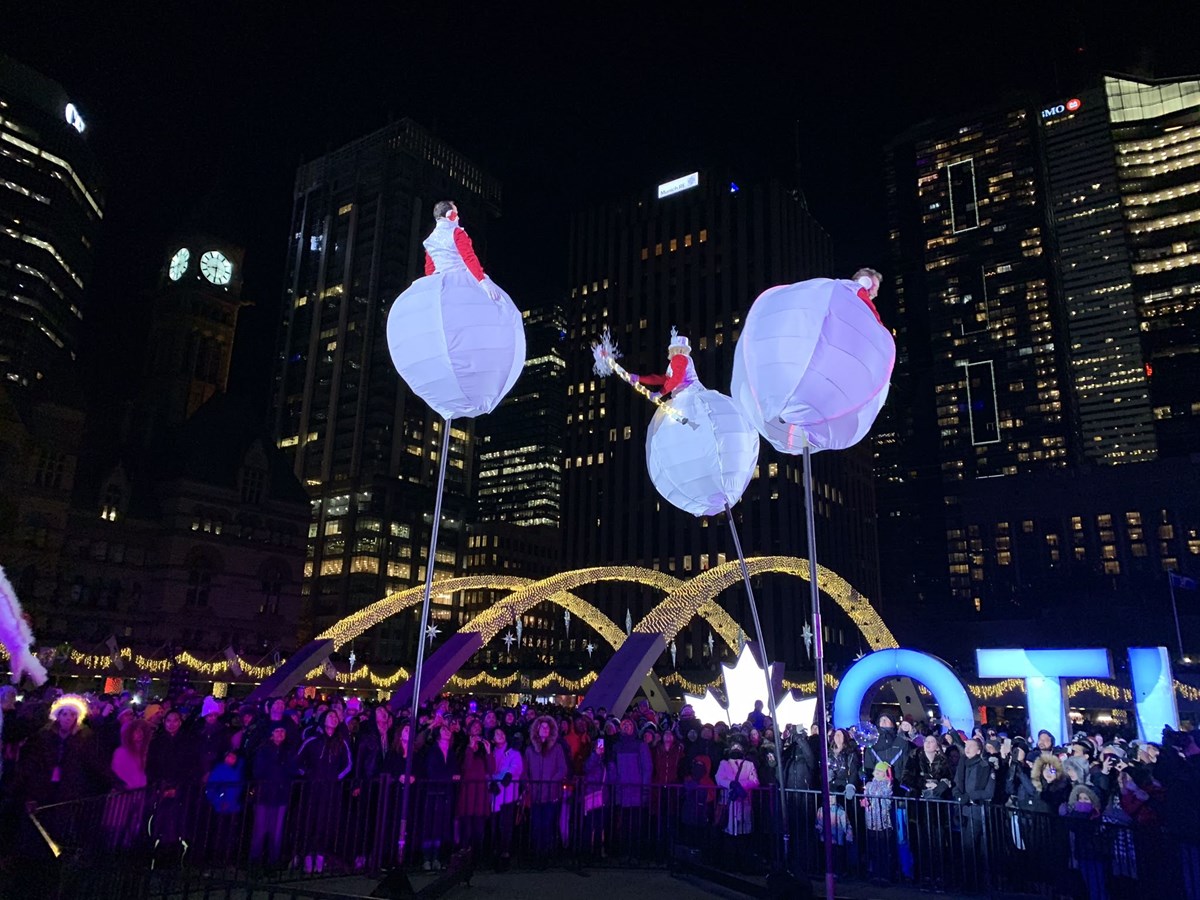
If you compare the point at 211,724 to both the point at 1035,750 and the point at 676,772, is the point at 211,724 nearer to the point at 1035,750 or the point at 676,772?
the point at 676,772

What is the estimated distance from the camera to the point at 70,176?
11450 centimetres

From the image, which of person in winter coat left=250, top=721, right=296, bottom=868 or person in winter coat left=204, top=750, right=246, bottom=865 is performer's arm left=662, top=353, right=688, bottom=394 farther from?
person in winter coat left=204, top=750, right=246, bottom=865

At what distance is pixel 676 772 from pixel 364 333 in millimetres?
110254

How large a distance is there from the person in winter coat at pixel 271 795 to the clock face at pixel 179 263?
285 ft

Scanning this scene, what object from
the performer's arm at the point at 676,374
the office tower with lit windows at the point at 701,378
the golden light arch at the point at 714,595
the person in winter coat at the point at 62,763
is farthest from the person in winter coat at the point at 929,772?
the office tower with lit windows at the point at 701,378

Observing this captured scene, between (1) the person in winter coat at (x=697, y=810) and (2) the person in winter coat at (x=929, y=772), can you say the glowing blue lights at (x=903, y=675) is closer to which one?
(2) the person in winter coat at (x=929, y=772)

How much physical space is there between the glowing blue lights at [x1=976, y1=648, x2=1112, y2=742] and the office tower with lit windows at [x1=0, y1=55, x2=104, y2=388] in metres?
114

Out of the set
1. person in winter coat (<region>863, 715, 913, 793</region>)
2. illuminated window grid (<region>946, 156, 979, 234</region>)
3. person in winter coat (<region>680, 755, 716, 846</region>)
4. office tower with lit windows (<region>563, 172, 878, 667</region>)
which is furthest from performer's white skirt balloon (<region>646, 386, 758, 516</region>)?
illuminated window grid (<region>946, 156, 979, 234</region>)

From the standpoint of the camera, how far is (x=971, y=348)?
150500 millimetres

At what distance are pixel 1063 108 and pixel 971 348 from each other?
5039cm

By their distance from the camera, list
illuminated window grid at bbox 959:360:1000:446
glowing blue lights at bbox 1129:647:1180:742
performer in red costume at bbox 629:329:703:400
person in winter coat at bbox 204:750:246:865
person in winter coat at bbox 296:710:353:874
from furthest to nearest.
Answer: illuminated window grid at bbox 959:360:1000:446
glowing blue lights at bbox 1129:647:1180:742
performer in red costume at bbox 629:329:703:400
person in winter coat at bbox 296:710:353:874
person in winter coat at bbox 204:750:246:865

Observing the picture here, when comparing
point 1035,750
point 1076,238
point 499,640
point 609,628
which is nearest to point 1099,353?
point 1076,238

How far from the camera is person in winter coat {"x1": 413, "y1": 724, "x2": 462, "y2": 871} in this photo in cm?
959

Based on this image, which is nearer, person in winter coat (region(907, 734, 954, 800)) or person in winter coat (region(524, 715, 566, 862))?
person in winter coat (region(907, 734, 954, 800))
